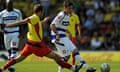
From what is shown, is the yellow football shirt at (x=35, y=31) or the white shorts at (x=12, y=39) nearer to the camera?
the yellow football shirt at (x=35, y=31)

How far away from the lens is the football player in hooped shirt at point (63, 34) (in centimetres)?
1686

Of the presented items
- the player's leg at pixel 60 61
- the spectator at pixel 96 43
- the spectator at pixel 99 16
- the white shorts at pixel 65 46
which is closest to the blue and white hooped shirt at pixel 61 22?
the white shorts at pixel 65 46

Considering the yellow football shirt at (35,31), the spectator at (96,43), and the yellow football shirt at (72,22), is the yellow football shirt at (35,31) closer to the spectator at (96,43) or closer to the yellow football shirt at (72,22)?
the yellow football shirt at (72,22)

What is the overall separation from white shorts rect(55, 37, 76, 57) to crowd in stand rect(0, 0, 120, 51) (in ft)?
42.1

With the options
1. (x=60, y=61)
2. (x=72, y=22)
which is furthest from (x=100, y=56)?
(x=60, y=61)

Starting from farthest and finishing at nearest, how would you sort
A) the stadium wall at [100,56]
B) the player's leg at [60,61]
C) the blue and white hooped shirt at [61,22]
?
the stadium wall at [100,56]
the blue and white hooped shirt at [61,22]
the player's leg at [60,61]

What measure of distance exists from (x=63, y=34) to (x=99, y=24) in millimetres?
15035

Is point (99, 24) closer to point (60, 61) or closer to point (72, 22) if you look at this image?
point (72, 22)

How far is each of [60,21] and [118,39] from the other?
13.4 metres

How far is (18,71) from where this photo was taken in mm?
19469

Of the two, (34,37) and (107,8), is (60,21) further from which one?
(107,8)

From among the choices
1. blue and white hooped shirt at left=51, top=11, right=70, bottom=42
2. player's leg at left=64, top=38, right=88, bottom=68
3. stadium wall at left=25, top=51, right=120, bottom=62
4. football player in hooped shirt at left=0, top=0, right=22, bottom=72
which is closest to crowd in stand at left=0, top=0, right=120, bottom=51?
stadium wall at left=25, top=51, right=120, bottom=62

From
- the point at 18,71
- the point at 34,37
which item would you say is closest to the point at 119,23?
the point at 18,71

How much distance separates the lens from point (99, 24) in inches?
1265
